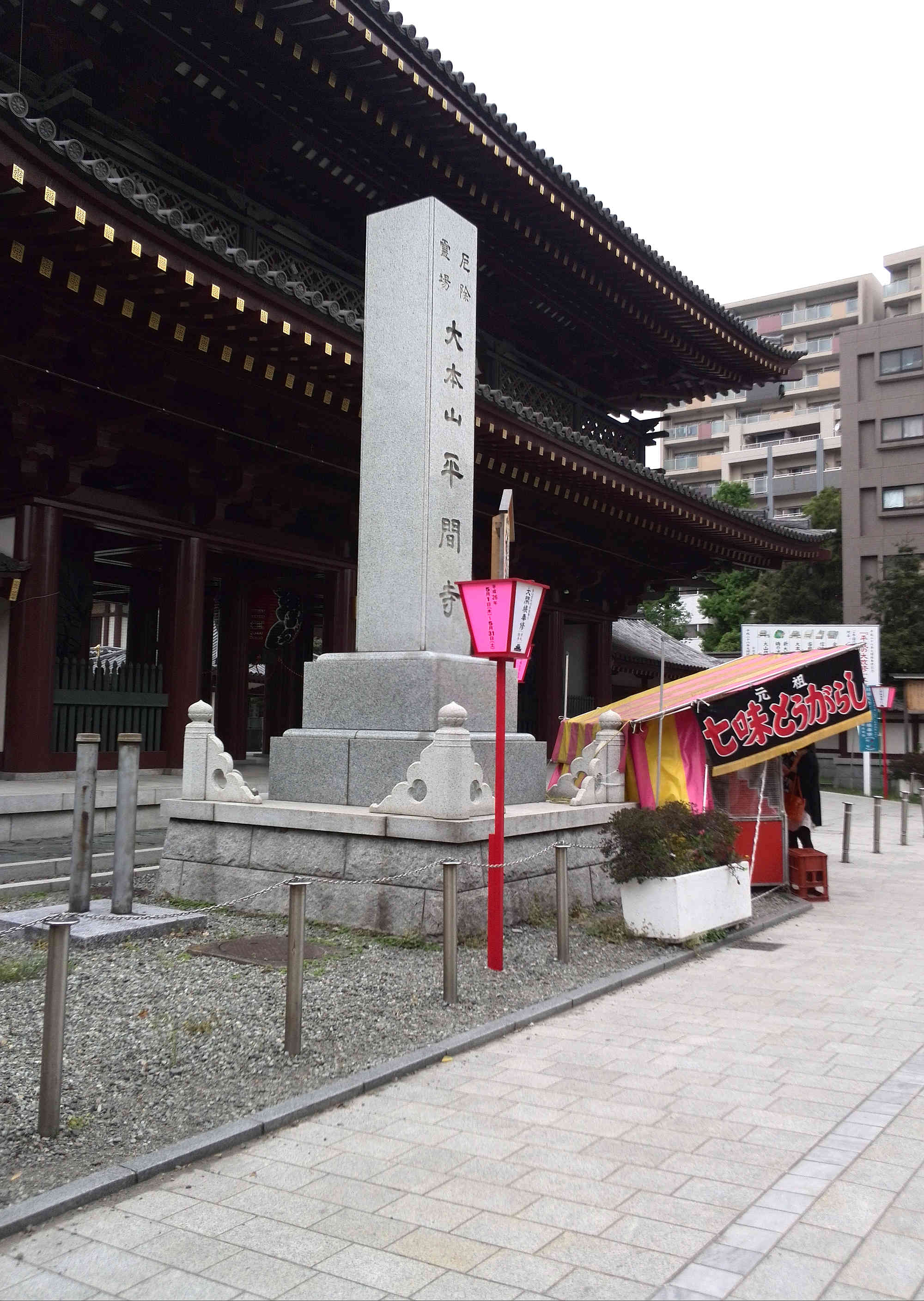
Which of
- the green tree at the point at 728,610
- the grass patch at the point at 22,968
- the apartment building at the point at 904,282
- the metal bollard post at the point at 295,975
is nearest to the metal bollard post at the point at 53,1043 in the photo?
the metal bollard post at the point at 295,975

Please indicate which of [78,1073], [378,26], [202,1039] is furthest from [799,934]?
[378,26]

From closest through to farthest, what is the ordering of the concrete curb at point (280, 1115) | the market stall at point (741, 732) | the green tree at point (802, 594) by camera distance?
the concrete curb at point (280, 1115)
the market stall at point (741, 732)
the green tree at point (802, 594)

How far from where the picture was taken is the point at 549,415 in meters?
16.4

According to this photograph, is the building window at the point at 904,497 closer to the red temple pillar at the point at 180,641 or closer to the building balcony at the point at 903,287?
the building balcony at the point at 903,287

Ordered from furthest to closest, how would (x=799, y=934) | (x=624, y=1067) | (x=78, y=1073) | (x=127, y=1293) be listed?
(x=799, y=934)
(x=624, y=1067)
(x=78, y=1073)
(x=127, y=1293)

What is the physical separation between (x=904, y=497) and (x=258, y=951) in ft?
130

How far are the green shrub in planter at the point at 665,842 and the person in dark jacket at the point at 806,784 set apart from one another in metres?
3.48

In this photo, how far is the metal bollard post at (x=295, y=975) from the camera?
486cm

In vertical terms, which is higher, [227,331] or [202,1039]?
[227,331]

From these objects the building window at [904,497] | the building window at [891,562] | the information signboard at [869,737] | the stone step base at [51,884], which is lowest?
the stone step base at [51,884]

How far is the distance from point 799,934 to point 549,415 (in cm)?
983

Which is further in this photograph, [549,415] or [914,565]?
[914,565]

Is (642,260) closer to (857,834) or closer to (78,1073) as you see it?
(857,834)

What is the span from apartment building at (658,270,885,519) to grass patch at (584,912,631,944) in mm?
53426
